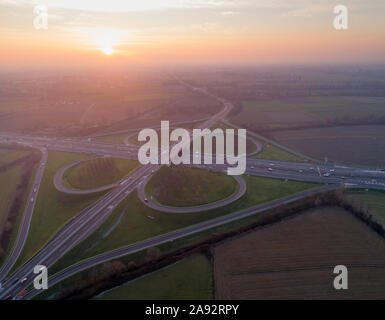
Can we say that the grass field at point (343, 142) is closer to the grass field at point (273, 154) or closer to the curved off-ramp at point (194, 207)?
the grass field at point (273, 154)

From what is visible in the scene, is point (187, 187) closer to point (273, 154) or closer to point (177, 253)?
point (177, 253)

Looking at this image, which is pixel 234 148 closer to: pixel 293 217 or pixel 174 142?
pixel 174 142

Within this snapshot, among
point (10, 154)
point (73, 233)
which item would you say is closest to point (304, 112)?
point (73, 233)

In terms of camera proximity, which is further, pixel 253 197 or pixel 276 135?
pixel 276 135

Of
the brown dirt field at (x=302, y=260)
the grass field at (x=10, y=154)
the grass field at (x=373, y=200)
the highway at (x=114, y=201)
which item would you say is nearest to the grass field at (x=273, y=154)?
the highway at (x=114, y=201)

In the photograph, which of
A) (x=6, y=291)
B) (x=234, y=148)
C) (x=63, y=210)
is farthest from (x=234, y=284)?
(x=234, y=148)

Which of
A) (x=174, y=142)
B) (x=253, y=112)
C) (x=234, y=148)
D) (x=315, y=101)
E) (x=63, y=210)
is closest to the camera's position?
(x=63, y=210)
